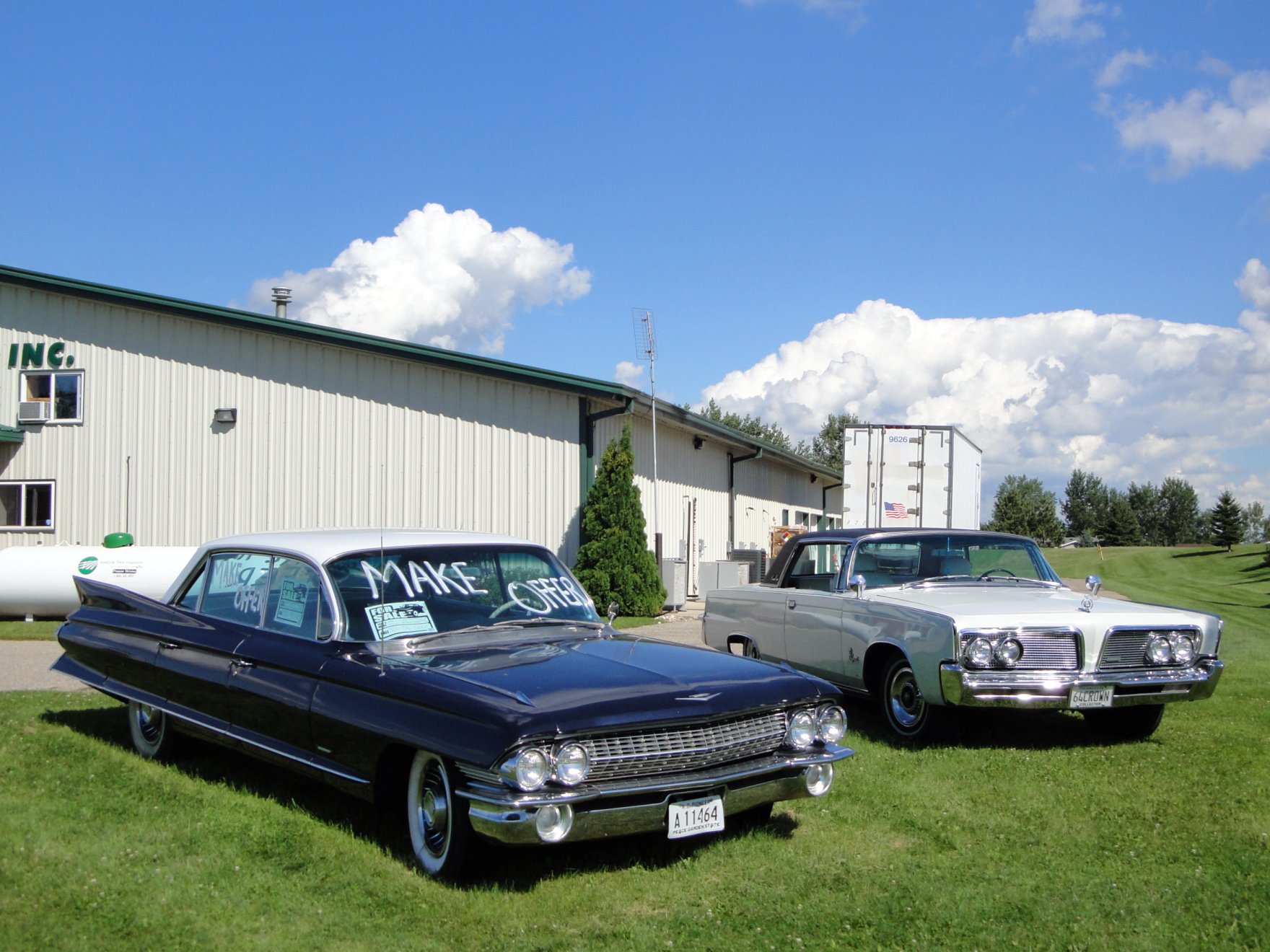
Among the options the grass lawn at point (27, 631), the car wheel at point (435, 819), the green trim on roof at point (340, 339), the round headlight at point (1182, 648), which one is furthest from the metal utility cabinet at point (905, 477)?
the car wheel at point (435, 819)

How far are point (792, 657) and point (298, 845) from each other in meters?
4.72

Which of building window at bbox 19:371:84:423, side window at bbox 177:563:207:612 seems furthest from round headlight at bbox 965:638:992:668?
building window at bbox 19:371:84:423

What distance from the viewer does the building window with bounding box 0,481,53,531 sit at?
1983cm

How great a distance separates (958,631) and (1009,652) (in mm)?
351

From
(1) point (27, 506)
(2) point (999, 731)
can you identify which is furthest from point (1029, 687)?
(1) point (27, 506)

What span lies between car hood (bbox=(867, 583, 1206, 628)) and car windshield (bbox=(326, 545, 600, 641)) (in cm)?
259

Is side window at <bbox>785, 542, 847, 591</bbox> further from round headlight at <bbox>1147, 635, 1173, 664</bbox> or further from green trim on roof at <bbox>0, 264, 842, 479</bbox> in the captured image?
green trim on roof at <bbox>0, 264, 842, 479</bbox>

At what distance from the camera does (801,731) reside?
17.4ft

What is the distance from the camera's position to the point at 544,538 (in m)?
18.2

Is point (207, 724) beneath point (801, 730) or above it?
beneath

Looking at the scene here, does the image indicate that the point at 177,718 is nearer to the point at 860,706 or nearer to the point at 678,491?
the point at 860,706

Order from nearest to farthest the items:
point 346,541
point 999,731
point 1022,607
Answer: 1. point 346,541
2. point 1022,607
3. point 999,731

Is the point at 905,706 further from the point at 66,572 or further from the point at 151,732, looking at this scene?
the point at 66,572

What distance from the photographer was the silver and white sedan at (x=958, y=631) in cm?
716
